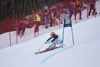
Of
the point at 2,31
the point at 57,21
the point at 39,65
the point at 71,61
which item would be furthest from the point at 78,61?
the point at 2,31

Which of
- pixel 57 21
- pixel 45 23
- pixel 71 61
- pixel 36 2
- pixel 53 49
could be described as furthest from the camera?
pixel 36 2

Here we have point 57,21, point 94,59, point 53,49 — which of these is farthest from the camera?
point 57,21

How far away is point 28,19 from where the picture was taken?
1162cm

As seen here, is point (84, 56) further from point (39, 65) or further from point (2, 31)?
point (2, 31)

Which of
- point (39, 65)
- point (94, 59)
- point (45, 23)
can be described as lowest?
point (39, 65)

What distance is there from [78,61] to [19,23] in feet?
25.7

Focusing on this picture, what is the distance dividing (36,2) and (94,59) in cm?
2243

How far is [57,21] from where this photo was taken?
Answer: 1120 cm

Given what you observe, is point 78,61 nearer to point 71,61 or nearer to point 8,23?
point 71,61

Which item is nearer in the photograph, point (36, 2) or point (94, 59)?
point (94, 59)

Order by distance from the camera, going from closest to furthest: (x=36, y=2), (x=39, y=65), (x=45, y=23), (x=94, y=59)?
1. (x=94, y=59)
2. (x=39, y=65)
3. (x=45, y=23)
4. (x=36, y=2)

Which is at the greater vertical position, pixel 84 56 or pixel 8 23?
pixel 8 23

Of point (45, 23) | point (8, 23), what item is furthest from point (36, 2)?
point (8, 23)

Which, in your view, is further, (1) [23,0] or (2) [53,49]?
(1) [23,0]
